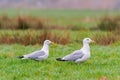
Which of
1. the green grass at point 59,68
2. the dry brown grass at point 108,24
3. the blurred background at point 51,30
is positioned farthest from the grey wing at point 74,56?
the dry brown grass at point 108,24

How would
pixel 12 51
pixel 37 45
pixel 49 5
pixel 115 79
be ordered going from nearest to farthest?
pixel 115 79 → pixel 12 51 → pixel 37 45 → pixel 49 5

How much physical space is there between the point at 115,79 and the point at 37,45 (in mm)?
8198

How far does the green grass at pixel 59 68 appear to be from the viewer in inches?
546

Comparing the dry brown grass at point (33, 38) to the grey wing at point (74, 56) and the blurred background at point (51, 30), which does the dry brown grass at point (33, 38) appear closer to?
the blurred background at point (51, 30)

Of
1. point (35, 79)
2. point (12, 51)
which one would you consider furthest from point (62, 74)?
point (12, 51)

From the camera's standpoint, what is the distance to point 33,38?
2202 centimetres

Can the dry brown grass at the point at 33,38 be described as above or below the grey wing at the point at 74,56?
below

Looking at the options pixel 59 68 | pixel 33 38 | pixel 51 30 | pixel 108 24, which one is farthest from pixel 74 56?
pixel 108 24

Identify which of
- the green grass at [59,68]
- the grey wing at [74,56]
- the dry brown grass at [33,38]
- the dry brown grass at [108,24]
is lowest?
the dry brown grass at [108,24]

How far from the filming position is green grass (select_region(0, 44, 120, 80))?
13867 mm

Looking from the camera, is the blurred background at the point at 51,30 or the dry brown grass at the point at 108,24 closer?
the blurred background at the point at 51,30

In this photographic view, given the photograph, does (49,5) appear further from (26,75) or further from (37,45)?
(26,75)

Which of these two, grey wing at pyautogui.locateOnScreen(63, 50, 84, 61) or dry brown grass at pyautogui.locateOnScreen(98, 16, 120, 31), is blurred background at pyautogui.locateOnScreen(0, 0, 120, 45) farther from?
grey wing at pyautogui.locateOnScreen(63, 50, 84, 61)

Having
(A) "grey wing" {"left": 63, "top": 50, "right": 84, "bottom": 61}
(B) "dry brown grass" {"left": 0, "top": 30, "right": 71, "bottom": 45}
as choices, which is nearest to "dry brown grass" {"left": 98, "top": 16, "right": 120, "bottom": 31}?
(B) "dry brown grass" {"left": 0, "top": 30, "right": 71, "bottom": 45}
